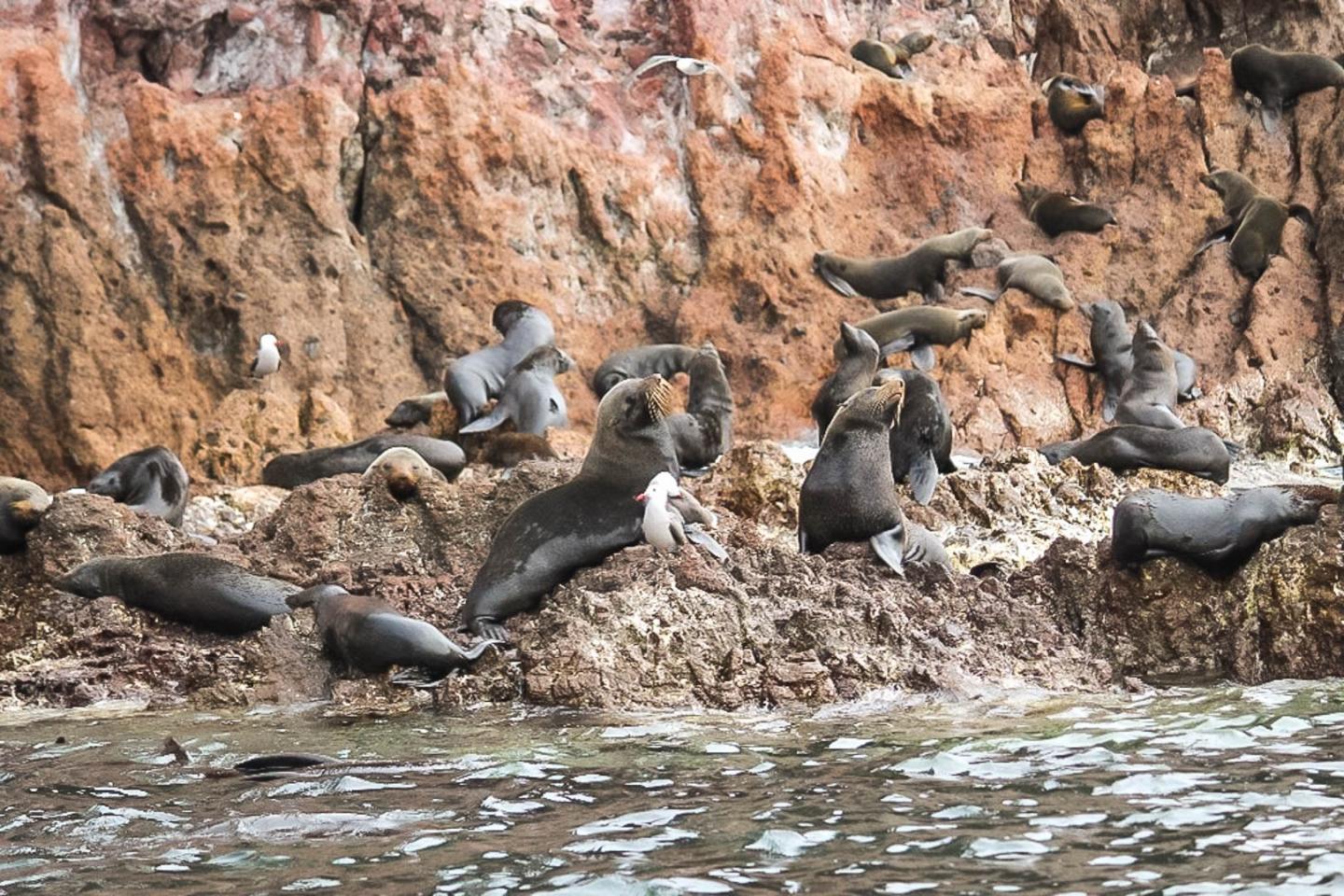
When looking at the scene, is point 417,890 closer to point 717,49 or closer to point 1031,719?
point 1031,719

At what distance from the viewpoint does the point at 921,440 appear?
1173 cm

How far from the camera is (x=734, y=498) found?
11.3 m

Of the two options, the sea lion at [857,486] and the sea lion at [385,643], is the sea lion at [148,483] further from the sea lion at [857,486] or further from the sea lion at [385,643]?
the sea lion at [857,486]

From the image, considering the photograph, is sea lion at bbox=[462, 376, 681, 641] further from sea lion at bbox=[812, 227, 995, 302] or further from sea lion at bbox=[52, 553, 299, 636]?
sea lion at bbox=[812, 227, 995, 302]

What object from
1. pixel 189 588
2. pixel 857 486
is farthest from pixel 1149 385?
pixel 189 588

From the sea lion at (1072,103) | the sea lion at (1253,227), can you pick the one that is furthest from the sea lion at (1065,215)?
the sea lion at (1253,227)

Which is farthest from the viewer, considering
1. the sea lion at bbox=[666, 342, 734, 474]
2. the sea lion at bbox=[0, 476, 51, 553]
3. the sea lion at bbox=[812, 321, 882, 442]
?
the sea lion at bbox=[666, 342, 734, 474]

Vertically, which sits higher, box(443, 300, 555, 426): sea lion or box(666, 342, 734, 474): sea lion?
box(443, 300, 555, 426): sea lion

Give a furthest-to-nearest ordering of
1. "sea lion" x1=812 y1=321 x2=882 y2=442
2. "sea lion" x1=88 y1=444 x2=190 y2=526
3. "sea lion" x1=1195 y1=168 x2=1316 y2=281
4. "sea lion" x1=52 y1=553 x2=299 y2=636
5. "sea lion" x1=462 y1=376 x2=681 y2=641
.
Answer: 1. "sea lion" x1=1195 y1=168 x2=1316 y2=281
2. "sea lion" x1=812 y1=321 x2=882 y2=442
3. "sea lion" x1=88 y1=444 x2=190 y2=526
4. "sea lion" x1=52 y1=553 x2=299 y2=636
5. "sea lion" x1=462 y1=376 x2=681 y2=641

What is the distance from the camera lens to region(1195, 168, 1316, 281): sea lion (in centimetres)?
1766

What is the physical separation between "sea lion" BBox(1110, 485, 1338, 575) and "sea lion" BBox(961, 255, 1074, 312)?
909 centimetres

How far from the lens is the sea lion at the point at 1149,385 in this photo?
14.6 meters

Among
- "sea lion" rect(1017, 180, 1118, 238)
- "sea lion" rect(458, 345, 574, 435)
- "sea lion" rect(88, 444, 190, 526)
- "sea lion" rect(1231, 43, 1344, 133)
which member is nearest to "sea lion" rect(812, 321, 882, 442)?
"sea lion" rect(458, 345, 574, 435)

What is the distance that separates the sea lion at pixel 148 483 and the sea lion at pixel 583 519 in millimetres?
3969
